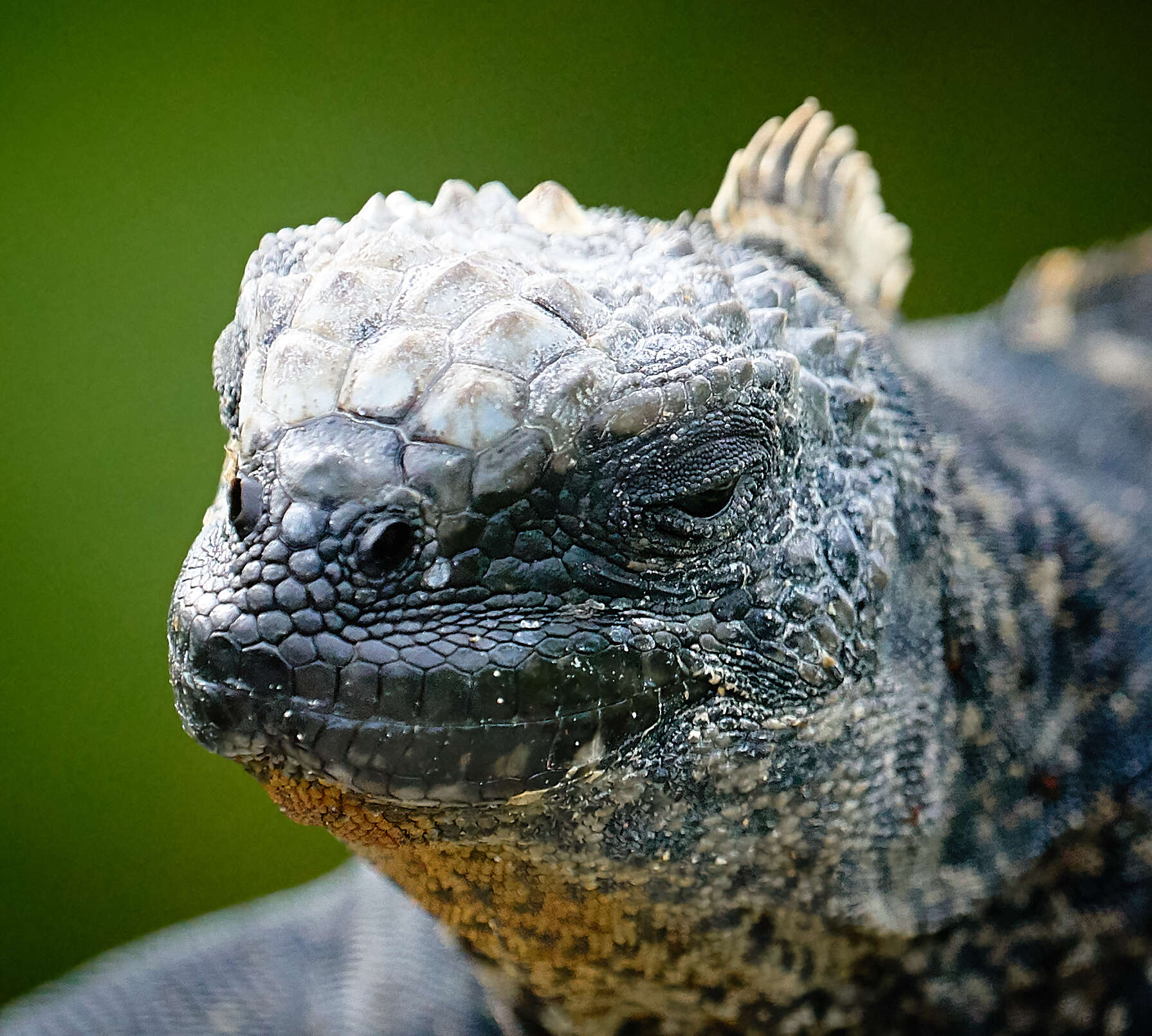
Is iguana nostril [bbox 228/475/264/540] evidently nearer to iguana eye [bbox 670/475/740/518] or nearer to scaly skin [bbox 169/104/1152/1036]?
scaly skin [bbox 169/104/1152/1036]

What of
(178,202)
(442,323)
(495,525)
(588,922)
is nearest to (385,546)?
(495,525)

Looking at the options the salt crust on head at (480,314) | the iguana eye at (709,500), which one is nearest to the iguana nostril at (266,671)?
the salt crust on head at (480,314)

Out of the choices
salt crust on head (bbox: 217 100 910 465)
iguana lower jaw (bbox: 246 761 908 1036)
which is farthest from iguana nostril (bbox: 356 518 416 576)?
iguana lower jaw (bbox: 246 761 908 1036)

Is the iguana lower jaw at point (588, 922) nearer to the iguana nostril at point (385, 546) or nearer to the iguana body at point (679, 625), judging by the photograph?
the iguana body at point (679, 625)

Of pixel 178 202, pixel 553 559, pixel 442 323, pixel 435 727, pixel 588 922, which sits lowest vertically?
pixel 588 922

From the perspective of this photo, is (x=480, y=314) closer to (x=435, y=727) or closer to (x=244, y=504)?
(x=244, y=504)

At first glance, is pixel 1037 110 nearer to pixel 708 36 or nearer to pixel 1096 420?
pixel 708 36
